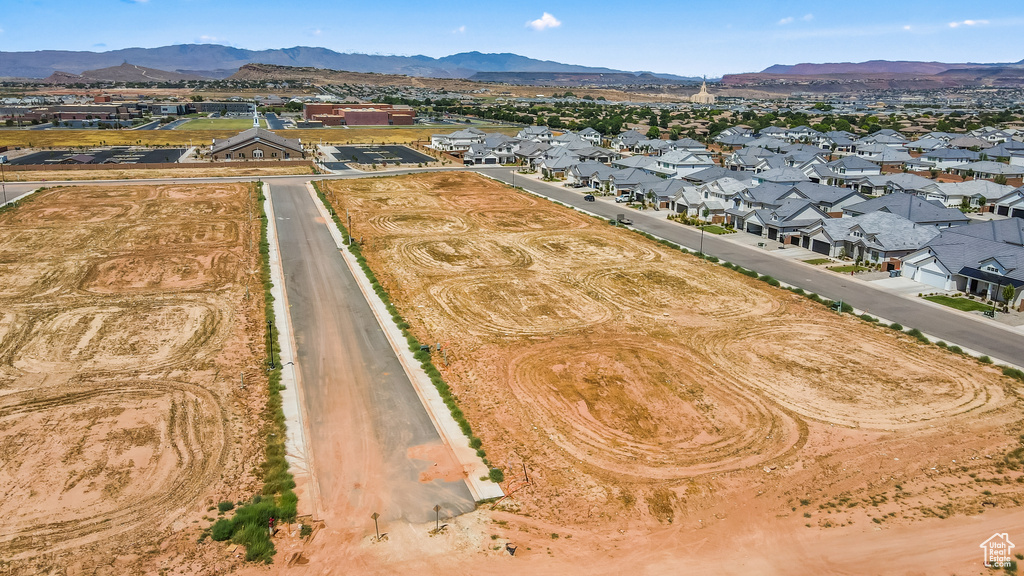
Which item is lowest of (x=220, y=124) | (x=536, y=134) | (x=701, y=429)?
(x=701, y=429)

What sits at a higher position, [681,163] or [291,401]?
[681,163]

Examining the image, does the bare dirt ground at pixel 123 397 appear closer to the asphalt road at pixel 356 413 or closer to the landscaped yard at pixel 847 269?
the asphalt road at pixel 356 413

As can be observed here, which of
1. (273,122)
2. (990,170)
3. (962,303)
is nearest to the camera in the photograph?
(962,303)

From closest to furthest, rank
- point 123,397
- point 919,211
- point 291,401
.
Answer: point 291,401 → point 123,397 → point 919,211

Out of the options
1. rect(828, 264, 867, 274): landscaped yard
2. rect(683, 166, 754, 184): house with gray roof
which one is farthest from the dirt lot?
rect(683, 166, 754, 184): house with gray roof

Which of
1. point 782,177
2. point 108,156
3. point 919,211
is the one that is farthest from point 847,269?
point 108,156

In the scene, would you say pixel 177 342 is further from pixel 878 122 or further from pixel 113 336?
pixel 878 122

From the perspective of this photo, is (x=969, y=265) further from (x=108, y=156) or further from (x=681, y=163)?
(x=108, y=156)
